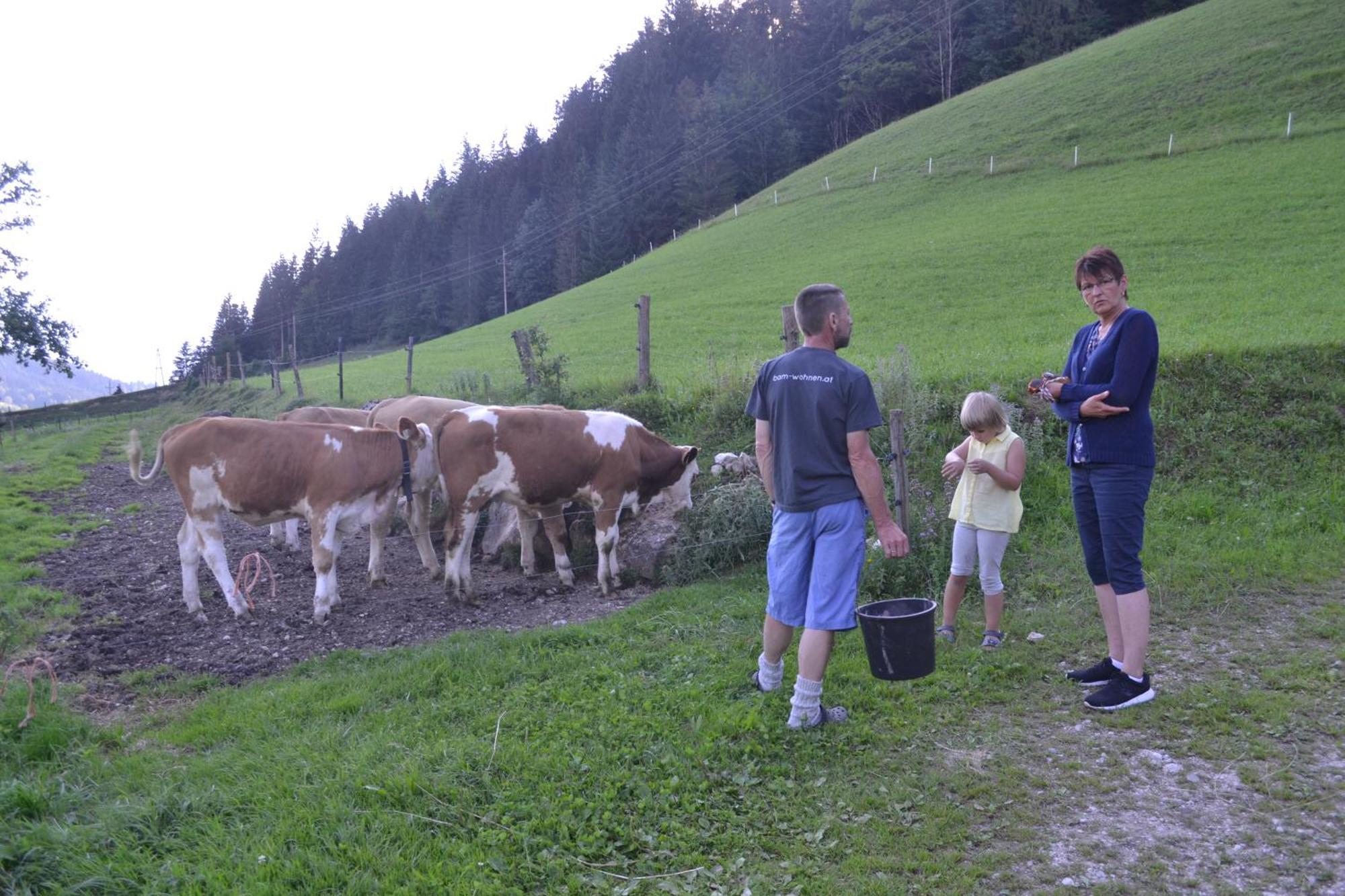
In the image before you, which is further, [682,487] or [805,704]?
[682,487]

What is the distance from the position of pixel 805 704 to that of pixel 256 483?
597 centimetres

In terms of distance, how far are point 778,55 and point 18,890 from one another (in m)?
85.9

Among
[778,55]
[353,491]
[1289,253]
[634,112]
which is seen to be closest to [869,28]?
[778,55]

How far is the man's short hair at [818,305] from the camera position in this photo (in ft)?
15.0

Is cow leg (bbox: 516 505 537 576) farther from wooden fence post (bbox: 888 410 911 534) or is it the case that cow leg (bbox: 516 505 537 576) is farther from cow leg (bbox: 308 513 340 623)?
wooden fence post (bbox: 888 410 911 534)

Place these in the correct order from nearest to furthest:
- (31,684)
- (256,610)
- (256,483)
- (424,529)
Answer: (31,684) → (256,483) → (256,610) → (424,529)

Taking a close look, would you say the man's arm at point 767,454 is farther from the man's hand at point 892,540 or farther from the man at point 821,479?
the man's hand at point 892,540

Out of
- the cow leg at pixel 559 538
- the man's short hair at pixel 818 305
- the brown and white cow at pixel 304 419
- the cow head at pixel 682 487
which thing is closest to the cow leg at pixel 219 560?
the brown and white cow at pixel 304 419

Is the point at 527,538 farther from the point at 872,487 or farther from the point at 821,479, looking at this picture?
the point at 872,487

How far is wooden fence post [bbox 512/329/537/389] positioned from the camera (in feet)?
46.7

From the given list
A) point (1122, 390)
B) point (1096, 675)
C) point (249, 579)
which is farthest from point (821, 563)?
point (249, 579)

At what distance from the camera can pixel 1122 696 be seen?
4824 mm

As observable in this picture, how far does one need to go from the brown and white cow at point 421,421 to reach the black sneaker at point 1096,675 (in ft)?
22.0

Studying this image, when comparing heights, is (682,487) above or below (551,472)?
below
